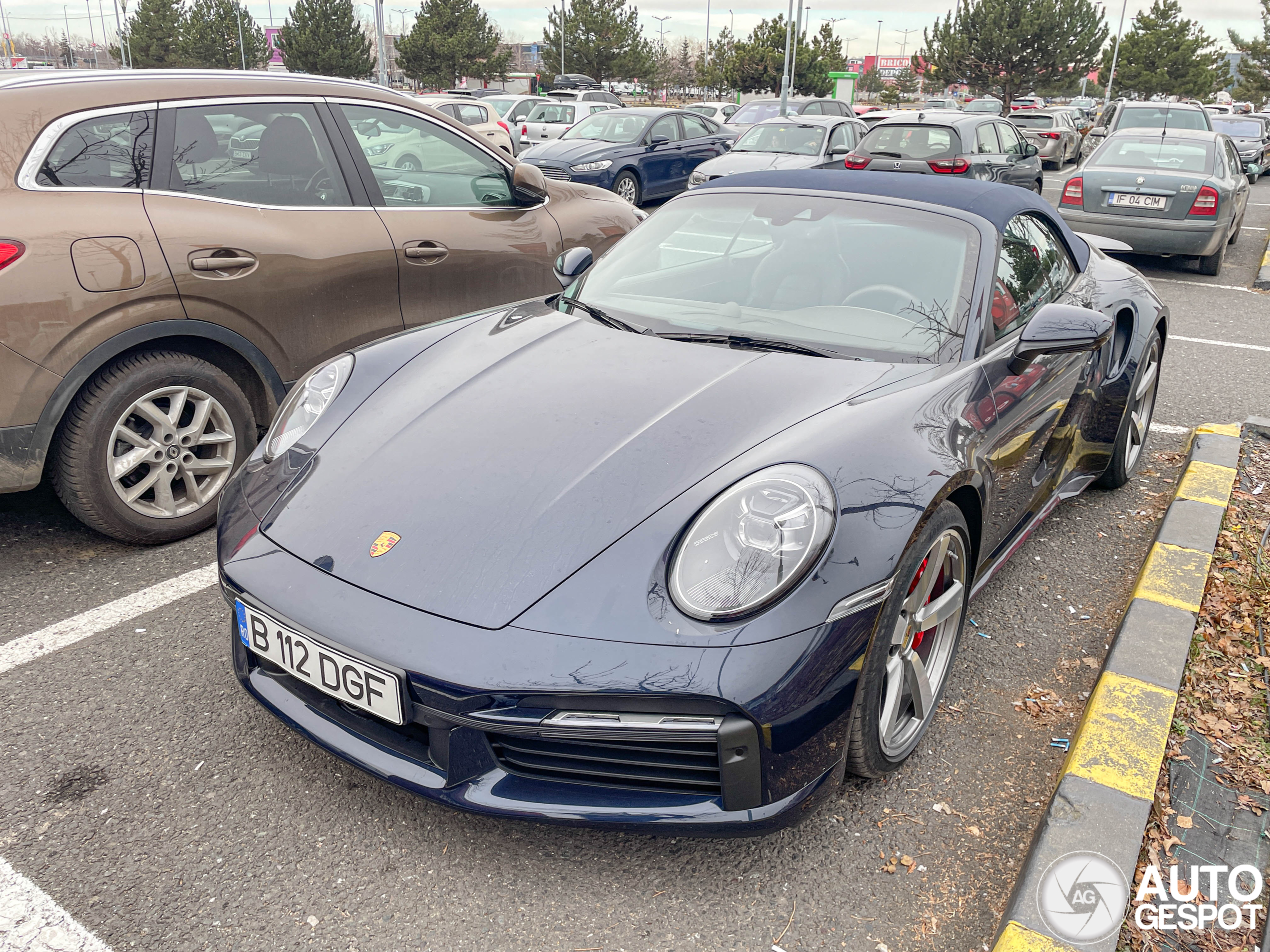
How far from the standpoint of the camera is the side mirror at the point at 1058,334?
8.95 feet

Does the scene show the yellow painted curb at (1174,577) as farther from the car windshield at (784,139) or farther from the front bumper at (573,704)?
the car windshield at (784,139)

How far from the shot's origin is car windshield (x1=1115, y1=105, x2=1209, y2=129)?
16375 millimetres

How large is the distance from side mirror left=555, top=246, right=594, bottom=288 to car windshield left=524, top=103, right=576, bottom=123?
19.2 metres

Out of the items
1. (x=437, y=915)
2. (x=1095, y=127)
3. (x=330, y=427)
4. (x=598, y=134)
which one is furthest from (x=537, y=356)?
(x=1095, y=127)

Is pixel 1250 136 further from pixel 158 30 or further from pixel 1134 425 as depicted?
pixel 158 30

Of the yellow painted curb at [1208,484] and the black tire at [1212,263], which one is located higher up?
the black tire at [1212,263]

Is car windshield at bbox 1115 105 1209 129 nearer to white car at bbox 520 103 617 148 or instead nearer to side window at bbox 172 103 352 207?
white car at bbox 520 103 617 148

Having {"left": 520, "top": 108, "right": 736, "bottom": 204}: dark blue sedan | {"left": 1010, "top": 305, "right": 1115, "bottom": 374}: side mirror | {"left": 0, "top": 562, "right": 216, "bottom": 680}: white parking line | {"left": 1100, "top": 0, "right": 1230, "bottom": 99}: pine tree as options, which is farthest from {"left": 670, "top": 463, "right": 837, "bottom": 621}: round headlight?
{"left": 1100, "top": 0, "right": 1230, "bottom": 99}: pine tree

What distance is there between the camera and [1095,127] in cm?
1891

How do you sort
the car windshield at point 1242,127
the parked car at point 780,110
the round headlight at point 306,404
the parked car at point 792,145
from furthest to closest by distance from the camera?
the car windshield at point 1242,127 < the parked car at point 780,110 < the parked car at point 792,145 < the round headlight at point 306,404

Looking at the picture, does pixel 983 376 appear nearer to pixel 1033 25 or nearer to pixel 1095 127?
pixel 1095 127

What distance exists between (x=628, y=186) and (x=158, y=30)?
48.8 meters

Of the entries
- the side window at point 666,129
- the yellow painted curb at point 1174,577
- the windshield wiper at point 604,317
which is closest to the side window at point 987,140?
the side window at point 666,129

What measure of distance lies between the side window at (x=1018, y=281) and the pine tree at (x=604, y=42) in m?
56.6
